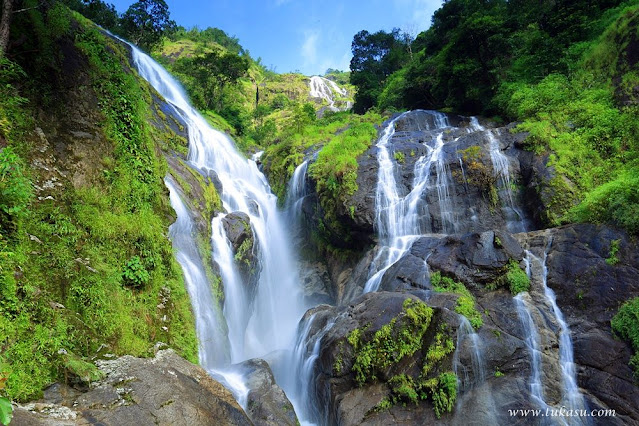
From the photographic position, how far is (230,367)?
9.08 metres

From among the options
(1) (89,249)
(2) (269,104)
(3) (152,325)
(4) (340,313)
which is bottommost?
(4) (340,313)

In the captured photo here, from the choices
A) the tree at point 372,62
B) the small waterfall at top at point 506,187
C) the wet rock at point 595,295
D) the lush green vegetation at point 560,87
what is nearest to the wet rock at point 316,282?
the lush green vegetation at point 560,87

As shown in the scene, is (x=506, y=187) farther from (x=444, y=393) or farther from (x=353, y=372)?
(x=353, y=372)

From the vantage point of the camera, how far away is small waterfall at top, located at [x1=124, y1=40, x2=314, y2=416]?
963 centimetres

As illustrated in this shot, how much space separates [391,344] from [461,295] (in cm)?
270

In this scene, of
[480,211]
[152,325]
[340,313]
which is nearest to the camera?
[152,325]

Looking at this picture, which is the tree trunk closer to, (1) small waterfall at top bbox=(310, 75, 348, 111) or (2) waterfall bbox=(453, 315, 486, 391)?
(2) waterfall bbox=(453, 315, 486, 391)

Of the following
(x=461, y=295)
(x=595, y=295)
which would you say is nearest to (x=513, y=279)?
(x=461, y=295)

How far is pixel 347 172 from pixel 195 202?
7.24m

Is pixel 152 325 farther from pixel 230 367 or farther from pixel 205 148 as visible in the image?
pixel 205 148

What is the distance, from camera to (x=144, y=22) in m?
28.7

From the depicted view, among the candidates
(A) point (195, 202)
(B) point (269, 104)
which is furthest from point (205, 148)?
(B) point (269, 104)

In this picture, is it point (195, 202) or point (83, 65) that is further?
point (195, 202)

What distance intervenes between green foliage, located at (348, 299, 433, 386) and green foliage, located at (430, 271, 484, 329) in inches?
44.9
